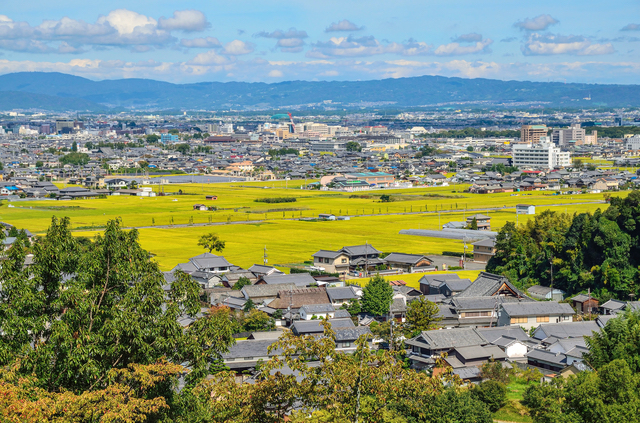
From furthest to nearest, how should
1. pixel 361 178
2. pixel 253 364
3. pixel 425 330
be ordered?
pixel 361 178, pixel 425 330, pixel 253 364

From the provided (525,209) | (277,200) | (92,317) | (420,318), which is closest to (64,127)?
(277,200)

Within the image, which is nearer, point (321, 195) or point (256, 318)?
point (256, 318)

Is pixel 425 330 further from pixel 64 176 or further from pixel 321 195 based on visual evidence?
pixel 64 176

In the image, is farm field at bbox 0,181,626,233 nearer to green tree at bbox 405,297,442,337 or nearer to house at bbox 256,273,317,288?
house at bbox 256,273,317,288

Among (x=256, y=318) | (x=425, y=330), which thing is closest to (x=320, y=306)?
(x=256, y=318)

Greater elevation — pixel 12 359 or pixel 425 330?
pixel 12 359

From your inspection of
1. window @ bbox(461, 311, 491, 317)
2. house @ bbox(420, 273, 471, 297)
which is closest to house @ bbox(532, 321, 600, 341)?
window @ bbox(461, 311, 491, 317)
